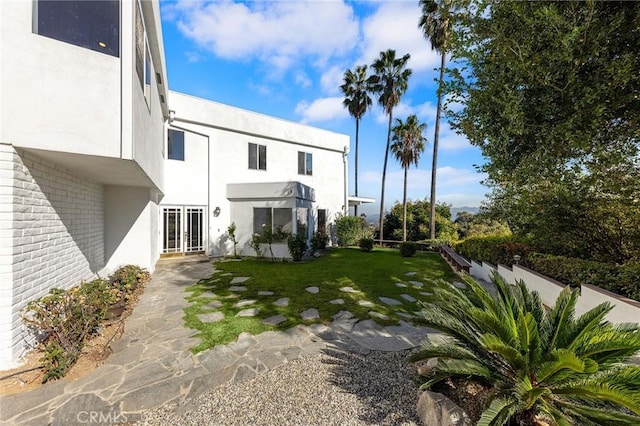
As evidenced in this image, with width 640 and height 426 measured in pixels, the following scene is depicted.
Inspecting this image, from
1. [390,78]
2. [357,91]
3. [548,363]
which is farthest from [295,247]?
[357,91]

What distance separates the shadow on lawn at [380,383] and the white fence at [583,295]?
5.75ft

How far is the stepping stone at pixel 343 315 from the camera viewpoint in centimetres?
579

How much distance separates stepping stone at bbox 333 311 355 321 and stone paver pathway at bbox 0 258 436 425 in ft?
0.07

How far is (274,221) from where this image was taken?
13.4 m

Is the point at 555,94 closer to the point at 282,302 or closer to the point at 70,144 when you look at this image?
the point at 282,302

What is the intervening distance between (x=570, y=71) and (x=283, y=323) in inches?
238

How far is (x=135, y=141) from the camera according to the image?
16.1 feet

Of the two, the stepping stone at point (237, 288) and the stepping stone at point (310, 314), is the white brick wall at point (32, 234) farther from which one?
the stepping stone at point (310, 314)

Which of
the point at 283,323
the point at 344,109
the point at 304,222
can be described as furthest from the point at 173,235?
the point at 344,109

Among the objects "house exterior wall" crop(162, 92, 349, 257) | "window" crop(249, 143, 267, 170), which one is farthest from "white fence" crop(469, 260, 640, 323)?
"window" crop(249, 143, 267, 170)

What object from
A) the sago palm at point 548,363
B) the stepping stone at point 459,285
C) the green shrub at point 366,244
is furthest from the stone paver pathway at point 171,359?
Answer: the green shrub at point 366,244

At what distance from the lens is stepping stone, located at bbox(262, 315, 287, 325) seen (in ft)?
18.2

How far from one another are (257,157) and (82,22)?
10.8 meters

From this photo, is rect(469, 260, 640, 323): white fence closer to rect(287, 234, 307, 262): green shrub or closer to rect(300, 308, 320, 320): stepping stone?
rect(300, 308, 320, 320): stepping stone
